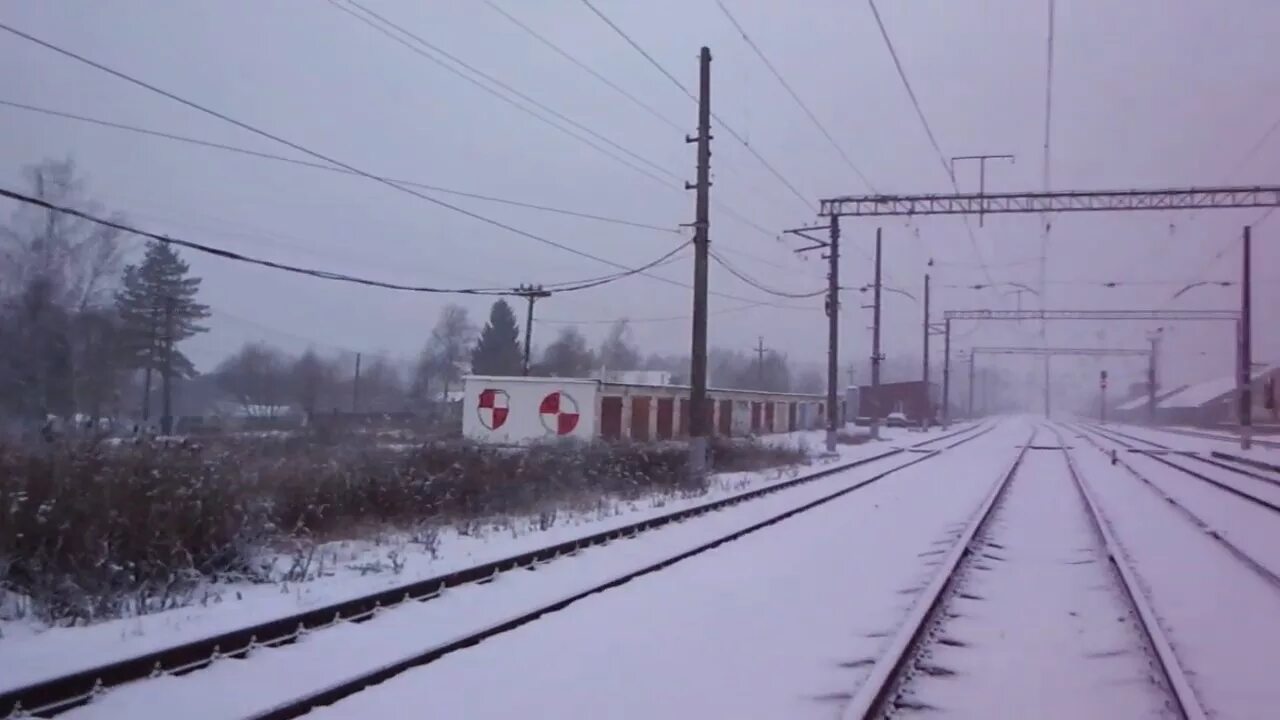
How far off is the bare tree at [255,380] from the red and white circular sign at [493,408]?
22584 millimetres

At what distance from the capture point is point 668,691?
7.58 meters

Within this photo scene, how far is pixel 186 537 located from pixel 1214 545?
14.7m

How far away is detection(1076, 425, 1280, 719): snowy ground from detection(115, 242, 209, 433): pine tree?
25.8m

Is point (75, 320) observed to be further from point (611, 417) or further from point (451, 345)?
point (451, 345)

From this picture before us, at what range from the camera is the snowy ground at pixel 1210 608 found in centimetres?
787

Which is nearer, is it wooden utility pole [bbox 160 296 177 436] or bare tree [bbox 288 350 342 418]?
wooden utility pole [bbox 160 296 177 436]

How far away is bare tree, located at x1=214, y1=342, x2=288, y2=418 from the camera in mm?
58031

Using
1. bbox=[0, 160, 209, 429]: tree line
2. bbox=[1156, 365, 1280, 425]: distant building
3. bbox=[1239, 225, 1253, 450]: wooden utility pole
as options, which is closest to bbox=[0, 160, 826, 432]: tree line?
bbox=[0, 160, 209, 429]: tree line

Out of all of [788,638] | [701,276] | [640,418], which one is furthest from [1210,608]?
[640,418]

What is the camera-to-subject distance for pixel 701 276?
79.6 ft

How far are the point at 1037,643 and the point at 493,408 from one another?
32.1m

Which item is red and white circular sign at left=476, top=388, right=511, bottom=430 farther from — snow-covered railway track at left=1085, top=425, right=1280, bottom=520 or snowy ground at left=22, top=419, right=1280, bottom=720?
snow-covered railway track at left=1085, top=425, right=1280, bottom=520

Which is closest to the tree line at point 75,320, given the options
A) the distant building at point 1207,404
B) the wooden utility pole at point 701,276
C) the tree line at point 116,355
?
the tree line at point 116,355

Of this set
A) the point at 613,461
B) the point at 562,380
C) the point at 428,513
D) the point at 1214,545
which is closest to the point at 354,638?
the point at 428,513
